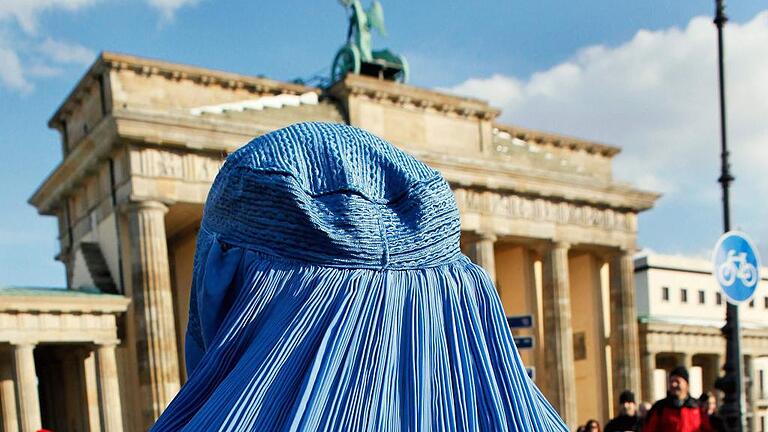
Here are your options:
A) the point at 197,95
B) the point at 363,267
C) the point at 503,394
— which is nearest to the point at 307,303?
the point at 363,267

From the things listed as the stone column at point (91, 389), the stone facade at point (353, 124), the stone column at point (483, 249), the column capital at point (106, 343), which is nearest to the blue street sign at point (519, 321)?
the stone facade at point (353, 124)

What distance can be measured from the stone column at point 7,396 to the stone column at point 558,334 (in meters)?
18.3

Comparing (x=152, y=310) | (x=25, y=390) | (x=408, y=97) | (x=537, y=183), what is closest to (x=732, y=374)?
(x=152, y=310)

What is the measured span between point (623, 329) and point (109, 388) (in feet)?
65.0

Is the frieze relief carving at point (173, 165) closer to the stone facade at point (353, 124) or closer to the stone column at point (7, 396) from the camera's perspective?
the stone facade at point (353, 124)

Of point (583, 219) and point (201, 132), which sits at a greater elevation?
point (201, 132)

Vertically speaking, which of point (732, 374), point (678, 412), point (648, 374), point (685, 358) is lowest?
point (648, 374)

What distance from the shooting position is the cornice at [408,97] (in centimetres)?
3058

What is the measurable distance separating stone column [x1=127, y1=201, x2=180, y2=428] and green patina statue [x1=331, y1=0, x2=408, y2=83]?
1070 centimetres

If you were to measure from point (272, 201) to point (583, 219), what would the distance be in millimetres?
34388

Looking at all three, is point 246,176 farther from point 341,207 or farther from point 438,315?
point 438,315

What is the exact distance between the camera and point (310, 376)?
5.73ft

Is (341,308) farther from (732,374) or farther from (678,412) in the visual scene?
(732,374)

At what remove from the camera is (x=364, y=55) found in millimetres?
34062
